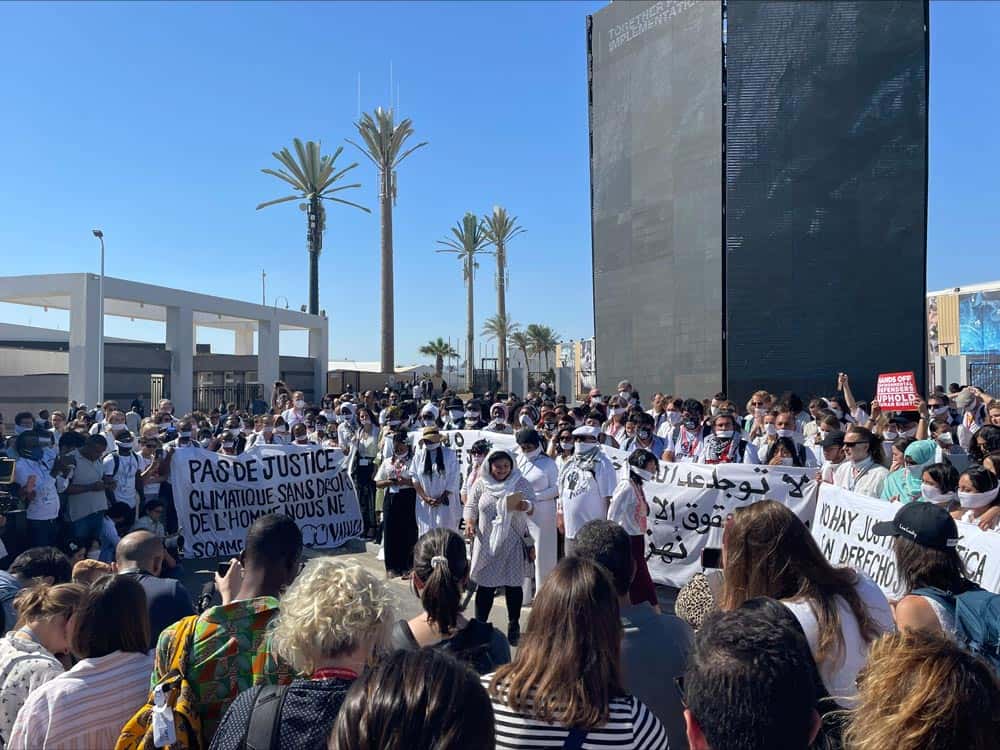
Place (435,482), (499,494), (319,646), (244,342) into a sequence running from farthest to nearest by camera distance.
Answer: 1. (244,342)
2. (435,482)
3. (499,494)
4. (319,646)

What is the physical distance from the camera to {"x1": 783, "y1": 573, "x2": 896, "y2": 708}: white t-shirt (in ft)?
9.14

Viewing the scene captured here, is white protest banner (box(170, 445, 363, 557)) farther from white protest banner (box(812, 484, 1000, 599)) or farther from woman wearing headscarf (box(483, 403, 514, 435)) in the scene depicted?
white protest banner (box(812, 484, 1000, 599))

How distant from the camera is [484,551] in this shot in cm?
705

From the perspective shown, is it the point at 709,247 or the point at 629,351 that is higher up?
the point at 709,247

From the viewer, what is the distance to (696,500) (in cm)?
838

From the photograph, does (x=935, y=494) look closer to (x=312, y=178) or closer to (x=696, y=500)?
(x=696, y=500)

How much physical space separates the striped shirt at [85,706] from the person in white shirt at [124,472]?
20.0ft

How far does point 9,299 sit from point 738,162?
22.8m

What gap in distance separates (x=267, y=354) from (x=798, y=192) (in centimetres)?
2180

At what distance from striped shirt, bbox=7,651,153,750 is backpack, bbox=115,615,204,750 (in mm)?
174

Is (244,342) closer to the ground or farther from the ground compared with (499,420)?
farther from the ground

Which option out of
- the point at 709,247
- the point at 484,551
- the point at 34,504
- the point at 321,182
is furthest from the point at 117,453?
the point at 321,182

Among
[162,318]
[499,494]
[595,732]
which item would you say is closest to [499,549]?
[499,494]

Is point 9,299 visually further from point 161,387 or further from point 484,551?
point 484,551
